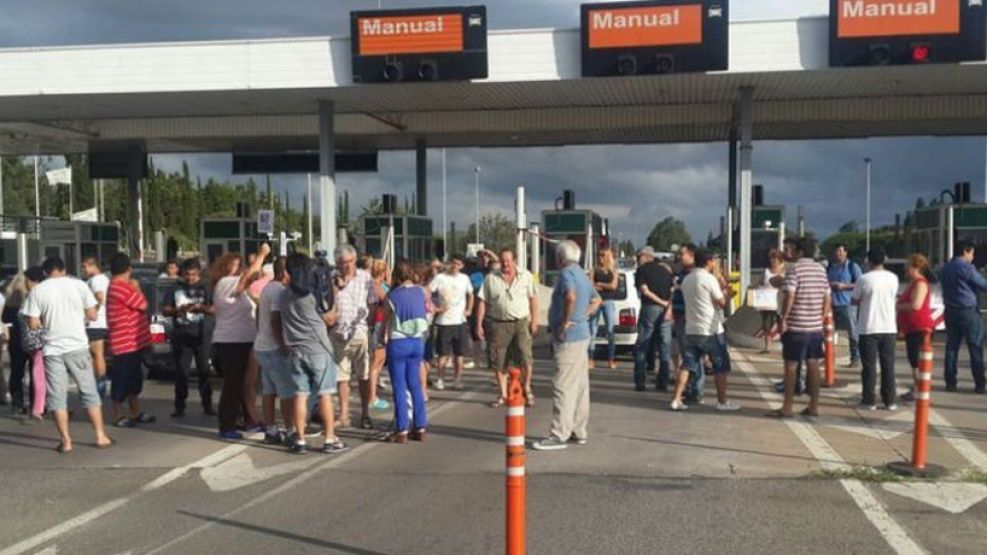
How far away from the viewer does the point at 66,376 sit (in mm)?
8664

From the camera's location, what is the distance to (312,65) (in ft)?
66.9

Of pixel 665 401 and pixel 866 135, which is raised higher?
pixel 866 135

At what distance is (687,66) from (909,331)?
369 inches

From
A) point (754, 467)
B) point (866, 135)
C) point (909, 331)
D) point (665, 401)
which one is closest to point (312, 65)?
point (665, 401)

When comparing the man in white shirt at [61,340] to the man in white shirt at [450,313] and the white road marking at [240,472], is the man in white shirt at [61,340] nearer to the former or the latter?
the white road marking at [240,472]

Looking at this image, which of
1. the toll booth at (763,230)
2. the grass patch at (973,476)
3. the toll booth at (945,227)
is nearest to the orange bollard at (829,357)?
the grass patch at (973,476)

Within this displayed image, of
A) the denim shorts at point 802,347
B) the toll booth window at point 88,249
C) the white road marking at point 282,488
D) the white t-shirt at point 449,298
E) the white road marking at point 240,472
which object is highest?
the toll booth window at point 88,249

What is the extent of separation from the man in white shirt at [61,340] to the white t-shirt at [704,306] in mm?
6141

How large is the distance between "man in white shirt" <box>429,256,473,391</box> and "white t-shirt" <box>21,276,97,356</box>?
5.00 metres

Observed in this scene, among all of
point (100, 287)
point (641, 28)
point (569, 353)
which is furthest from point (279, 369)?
point (641, 28)

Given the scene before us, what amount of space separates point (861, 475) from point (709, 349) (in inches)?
124

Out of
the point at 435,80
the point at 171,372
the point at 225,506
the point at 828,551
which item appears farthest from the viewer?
the point at 435,80

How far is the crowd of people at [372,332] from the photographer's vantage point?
8.57 meters

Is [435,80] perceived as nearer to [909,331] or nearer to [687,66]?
[687,66]
